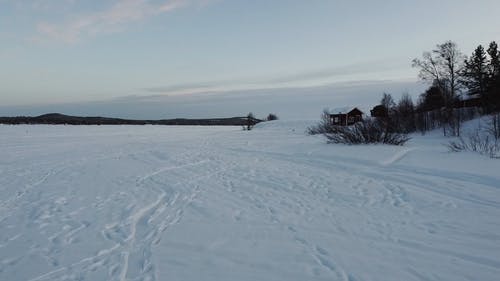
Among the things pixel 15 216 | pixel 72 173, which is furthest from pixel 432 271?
pixel 72 173

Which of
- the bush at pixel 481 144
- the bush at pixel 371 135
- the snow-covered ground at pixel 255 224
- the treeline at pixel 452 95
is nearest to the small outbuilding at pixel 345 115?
the treeline at pixel 452 95

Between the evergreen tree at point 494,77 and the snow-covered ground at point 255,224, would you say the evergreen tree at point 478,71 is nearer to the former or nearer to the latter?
the evergreen tree at point 494,77

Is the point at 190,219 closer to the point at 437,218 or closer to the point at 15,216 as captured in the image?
the point at 15,216

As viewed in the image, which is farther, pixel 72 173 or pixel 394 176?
pixel 72 173

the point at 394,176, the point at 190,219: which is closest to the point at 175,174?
the point at 190,219

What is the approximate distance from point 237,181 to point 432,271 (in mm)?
6505

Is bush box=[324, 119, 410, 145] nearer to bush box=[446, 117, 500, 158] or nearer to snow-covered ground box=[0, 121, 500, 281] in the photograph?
bush box=[446, 117, 500, 158]

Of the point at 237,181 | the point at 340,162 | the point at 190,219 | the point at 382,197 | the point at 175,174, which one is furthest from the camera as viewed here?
the point at 340,162

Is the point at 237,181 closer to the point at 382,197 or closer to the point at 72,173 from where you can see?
the point at 382,197

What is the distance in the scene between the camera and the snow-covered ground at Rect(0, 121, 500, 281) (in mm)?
4430

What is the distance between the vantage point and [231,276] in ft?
13.9

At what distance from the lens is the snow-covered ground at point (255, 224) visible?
4.43 meters

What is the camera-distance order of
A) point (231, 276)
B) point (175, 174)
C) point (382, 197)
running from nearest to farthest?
point (231, 276) → point (382, 197) → point (175, 174)

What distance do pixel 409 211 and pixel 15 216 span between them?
7.60 meters
